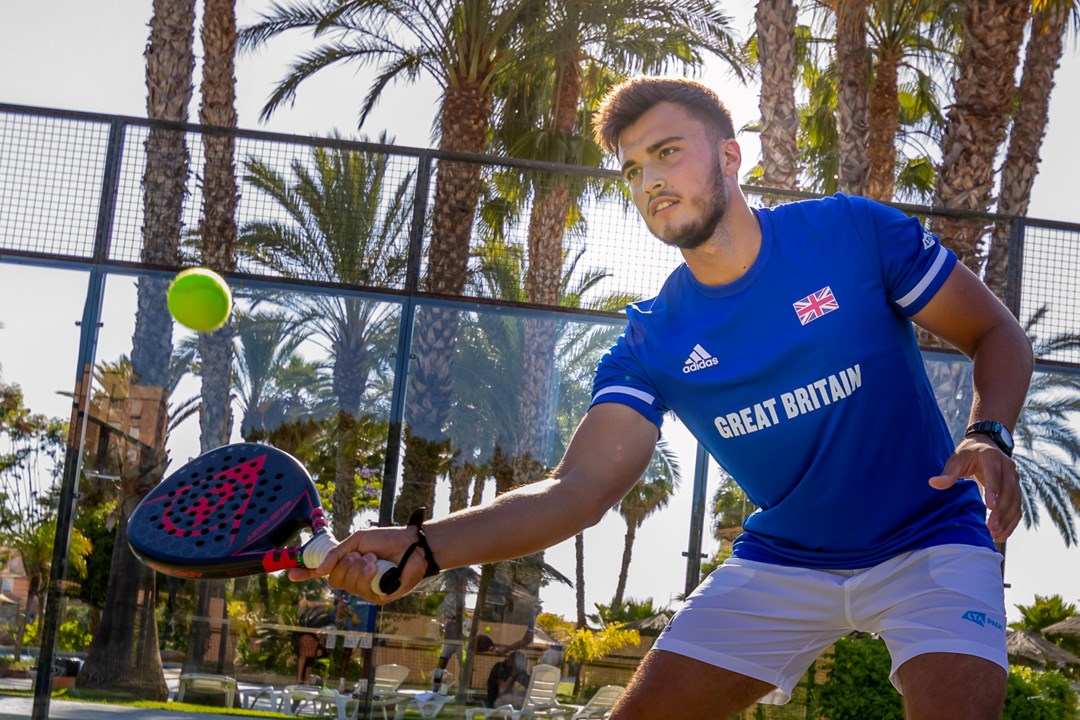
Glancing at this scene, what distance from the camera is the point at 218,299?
27.1 feet

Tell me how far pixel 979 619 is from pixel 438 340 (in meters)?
5.67

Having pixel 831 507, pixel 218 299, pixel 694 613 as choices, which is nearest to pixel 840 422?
pixel 831 507

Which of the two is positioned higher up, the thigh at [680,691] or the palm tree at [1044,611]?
the palm tree at [1044,611]

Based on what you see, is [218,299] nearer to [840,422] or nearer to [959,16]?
[840,422]

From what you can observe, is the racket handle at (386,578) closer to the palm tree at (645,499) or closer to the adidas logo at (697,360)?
the adidas logo at (697,360)

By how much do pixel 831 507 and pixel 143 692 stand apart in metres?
5.80

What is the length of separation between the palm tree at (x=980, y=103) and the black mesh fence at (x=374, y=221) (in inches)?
141

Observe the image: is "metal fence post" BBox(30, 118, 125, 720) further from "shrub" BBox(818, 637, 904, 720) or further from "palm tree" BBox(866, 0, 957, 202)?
"palm tree" BBox(866, 0, 957, 202)

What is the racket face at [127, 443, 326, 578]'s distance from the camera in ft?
8.25

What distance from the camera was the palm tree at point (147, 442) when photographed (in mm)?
7777

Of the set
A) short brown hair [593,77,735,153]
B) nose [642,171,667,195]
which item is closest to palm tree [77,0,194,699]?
short brown hair [593,77,735,153]

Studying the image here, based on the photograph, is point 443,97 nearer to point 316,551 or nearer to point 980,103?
point 980,103

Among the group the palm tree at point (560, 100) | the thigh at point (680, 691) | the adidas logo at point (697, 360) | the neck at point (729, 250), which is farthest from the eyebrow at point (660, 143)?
the palm tree at point (560, 100)

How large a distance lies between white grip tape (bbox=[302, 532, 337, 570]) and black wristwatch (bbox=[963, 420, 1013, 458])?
146cm
